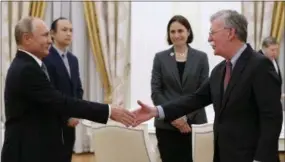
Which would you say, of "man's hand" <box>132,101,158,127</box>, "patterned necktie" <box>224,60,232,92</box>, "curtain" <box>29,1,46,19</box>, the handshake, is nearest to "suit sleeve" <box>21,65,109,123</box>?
the handshake

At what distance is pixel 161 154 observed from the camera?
3471 mm

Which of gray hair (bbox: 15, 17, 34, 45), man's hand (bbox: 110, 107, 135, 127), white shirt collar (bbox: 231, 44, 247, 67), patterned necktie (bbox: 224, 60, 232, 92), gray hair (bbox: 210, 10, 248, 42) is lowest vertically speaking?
man's hand (bbox: 110, 107, 135, 127)

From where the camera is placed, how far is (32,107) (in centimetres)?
250

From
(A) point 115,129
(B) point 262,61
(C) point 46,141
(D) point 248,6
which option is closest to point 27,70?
(C) point 46,141

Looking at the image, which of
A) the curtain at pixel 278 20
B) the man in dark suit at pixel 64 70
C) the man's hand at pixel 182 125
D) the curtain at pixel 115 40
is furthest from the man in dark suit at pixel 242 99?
the curtain at pixel 278 20

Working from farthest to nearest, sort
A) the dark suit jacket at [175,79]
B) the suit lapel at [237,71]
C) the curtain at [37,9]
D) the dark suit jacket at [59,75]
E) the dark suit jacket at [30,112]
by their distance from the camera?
the curtain at [37,9], the dark suit jacket at [175,79], the dark suit jacket at [59,75], the dark suit jacket at [30,112], the suit lapel at [237,71]

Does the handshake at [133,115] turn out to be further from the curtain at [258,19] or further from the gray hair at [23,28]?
the curtain at [258,19]

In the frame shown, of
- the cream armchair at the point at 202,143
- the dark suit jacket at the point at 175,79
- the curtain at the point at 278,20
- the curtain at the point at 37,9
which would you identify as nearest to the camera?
the cream armchair at the point at 202,143

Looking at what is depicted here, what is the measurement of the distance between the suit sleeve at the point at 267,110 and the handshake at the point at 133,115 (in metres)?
0.81

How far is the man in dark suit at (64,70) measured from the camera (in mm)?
3340

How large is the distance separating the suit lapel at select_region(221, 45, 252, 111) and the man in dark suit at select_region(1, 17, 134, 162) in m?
0.82

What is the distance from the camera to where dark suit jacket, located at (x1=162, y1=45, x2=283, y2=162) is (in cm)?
216

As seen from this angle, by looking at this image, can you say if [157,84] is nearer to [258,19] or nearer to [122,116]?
[122,116]

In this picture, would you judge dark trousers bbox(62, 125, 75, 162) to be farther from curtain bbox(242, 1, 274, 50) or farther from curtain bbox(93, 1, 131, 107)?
curtain bbox(242, 1, 274, 50)
